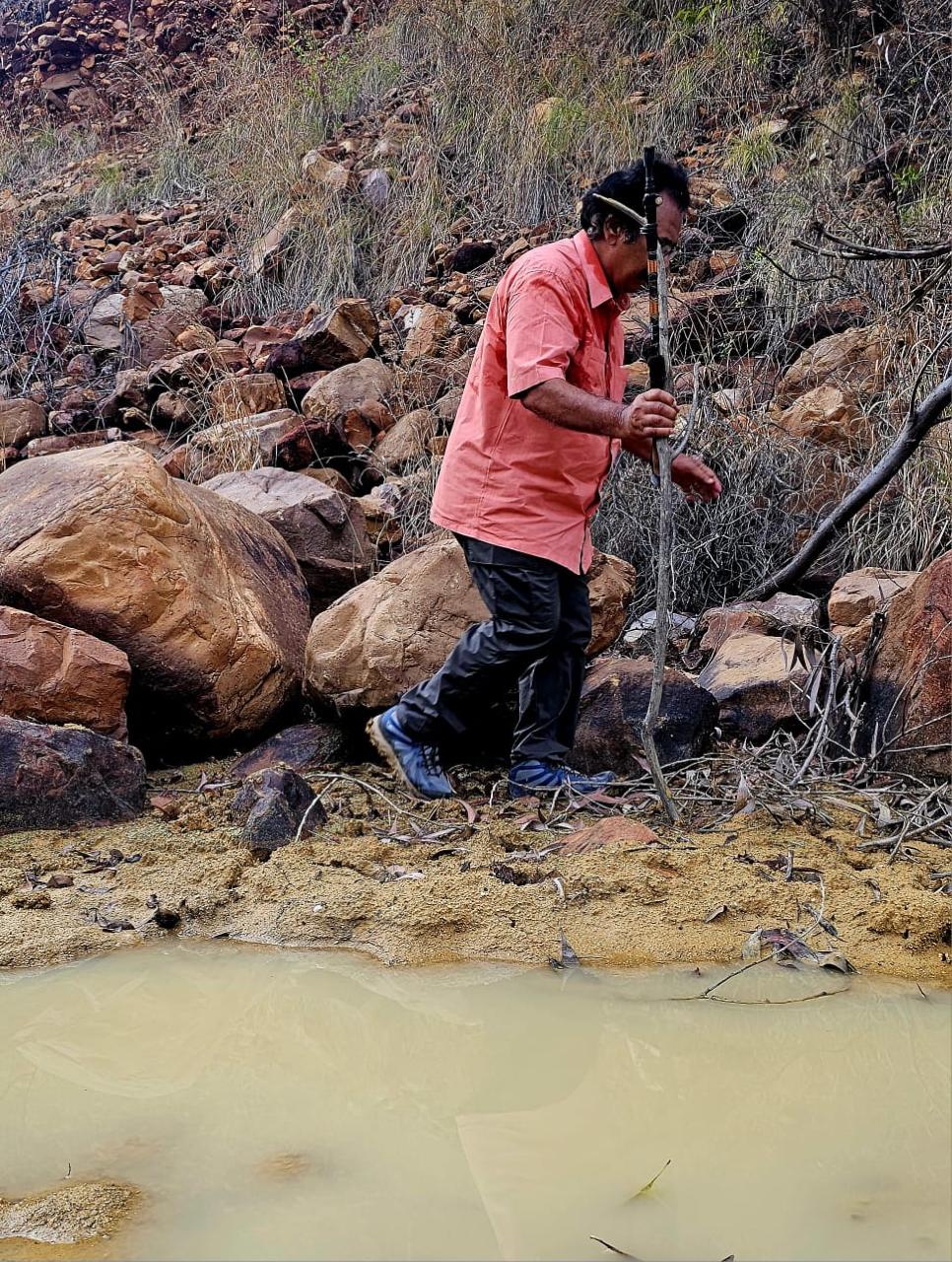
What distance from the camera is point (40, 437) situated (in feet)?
22.0

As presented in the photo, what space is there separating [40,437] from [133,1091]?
562cm

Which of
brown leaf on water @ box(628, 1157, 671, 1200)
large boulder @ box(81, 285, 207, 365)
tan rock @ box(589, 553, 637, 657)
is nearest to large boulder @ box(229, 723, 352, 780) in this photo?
tan rock @ box(589, 553, 637, 657)

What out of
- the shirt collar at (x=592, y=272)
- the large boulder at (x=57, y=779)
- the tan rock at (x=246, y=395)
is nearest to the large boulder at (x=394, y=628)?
the large boulder at (x=57, y=779)

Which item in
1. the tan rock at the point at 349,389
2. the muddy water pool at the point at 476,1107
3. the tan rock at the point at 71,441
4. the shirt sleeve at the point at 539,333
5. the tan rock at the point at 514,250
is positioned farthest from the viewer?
the tan rock at the point at 514,250

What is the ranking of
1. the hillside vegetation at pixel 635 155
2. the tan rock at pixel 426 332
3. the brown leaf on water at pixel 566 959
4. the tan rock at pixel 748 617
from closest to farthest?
the brown leaf on water at pixel 566 959, the tan rock at pixel 748 617, the hillside vegetation at pixel 635 155, the tan rock at pixel 426 332

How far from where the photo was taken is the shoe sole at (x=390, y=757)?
3.24 meters

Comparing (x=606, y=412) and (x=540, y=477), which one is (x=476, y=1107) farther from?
(x=540, y=477)

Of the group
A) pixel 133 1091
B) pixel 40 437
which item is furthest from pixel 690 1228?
pixel 40 437

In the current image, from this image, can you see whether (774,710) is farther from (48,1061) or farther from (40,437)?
(40,437)

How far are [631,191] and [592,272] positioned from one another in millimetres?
213

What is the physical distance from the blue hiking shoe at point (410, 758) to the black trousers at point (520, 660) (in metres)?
0.03

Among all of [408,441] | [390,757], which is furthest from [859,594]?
[408,441]

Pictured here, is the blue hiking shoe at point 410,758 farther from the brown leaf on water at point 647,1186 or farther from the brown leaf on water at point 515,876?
the brown leaf on water at point 647,1186

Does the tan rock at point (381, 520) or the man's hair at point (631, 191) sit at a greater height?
the man's hair at point (631, 191)
